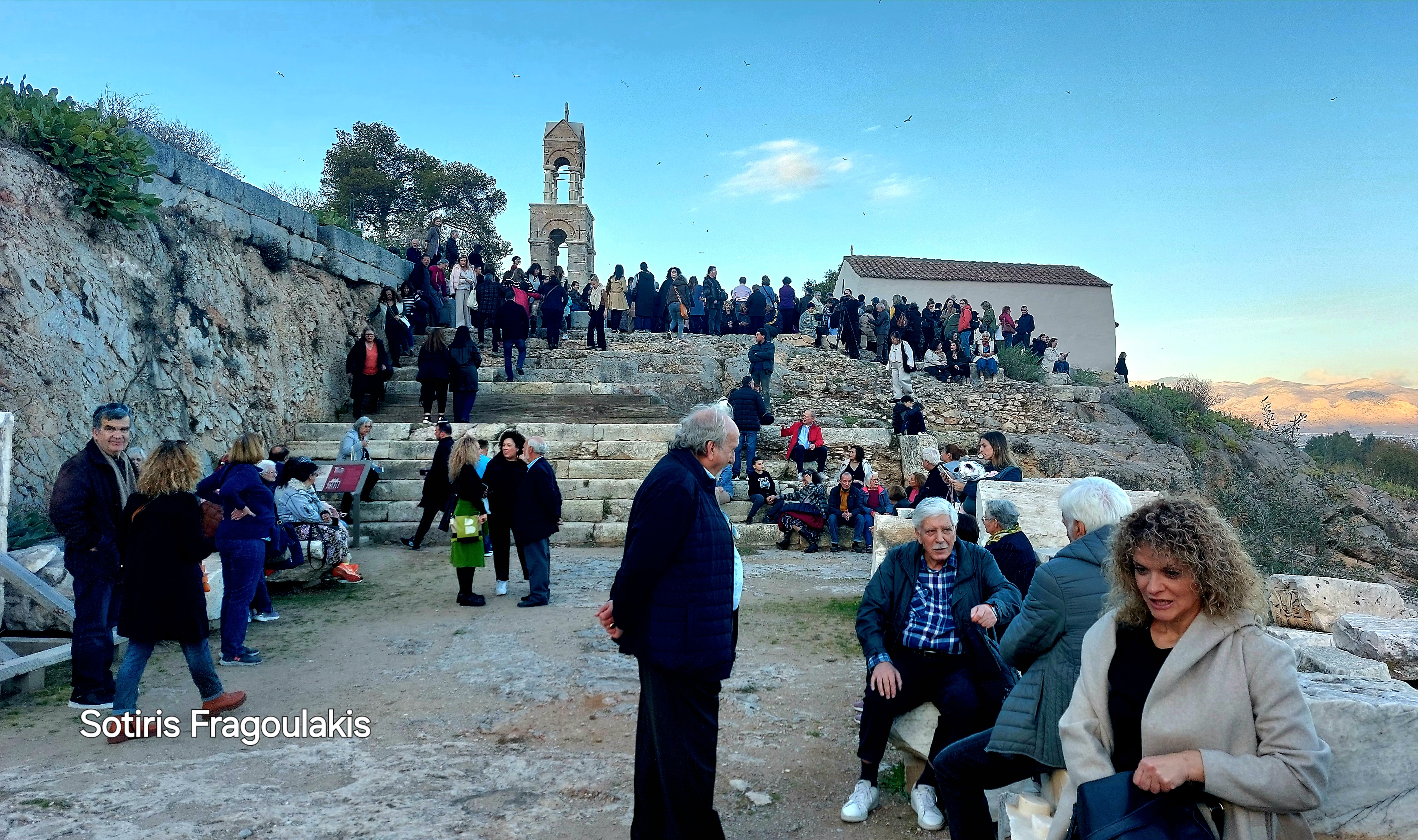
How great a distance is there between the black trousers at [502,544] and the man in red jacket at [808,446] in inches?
202

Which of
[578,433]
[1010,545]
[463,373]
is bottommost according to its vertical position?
[1010,545]

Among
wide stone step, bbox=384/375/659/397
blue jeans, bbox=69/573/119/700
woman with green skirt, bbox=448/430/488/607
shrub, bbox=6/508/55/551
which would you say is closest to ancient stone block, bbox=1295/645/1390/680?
woman with green skirt, bbox=448/430/488/607

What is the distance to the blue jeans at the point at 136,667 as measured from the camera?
13.7 feet

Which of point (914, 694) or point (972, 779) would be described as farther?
point (914, 694)

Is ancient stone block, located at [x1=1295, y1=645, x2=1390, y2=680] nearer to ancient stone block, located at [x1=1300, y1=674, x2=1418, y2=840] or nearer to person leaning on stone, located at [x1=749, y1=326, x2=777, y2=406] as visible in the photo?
ancient stone block, located at [x1=1300, y1=674, x2=1418, y2=840]

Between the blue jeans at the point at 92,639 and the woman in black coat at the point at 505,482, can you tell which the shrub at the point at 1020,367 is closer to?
the woman in black coat at the point at 505,482

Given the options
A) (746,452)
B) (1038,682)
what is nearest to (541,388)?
(746,452)

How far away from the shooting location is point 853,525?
10109mm

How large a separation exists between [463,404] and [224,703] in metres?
8.37

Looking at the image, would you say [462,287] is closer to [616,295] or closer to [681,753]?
[616,295]

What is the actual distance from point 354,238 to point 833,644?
501 inches

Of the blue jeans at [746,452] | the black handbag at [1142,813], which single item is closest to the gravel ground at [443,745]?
the black handbag at [1142,813]

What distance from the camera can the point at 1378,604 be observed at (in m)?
5.77

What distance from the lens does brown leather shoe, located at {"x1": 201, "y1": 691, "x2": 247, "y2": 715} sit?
4418mm
